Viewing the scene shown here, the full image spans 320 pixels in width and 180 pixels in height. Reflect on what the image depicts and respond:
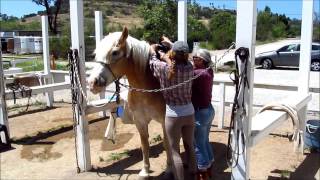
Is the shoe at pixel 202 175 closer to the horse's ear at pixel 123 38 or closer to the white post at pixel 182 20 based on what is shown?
the horse's ear at pixel 123 38

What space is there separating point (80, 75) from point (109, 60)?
45.3 inches

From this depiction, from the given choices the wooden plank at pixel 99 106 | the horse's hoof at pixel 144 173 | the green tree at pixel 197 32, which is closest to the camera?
the horse's hoof at pixel 144 173

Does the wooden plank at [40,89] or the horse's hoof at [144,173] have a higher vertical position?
the wooden plank at [40,89]

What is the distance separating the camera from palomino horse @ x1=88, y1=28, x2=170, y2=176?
14.3 ft

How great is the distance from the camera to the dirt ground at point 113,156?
18.0ft

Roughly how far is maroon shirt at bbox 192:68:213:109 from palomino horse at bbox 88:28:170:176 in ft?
1.35

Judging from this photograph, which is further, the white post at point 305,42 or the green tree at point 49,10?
the green tree at point 49,10

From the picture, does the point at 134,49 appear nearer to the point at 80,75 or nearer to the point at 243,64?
the point at 80,75

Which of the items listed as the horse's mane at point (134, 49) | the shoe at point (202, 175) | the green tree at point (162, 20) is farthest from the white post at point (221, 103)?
the green tree at point (162, 20)

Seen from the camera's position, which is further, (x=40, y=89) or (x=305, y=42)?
(x=40, y=89)

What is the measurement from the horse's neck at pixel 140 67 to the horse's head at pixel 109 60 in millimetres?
112

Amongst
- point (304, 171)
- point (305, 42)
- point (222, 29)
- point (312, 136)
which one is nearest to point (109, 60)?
point (304, 171)

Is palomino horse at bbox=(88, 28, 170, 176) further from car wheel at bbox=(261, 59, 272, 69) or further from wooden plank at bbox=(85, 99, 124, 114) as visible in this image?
car wheel at bbox=(261, 59, 272, 69)

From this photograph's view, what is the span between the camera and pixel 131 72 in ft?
15.5
